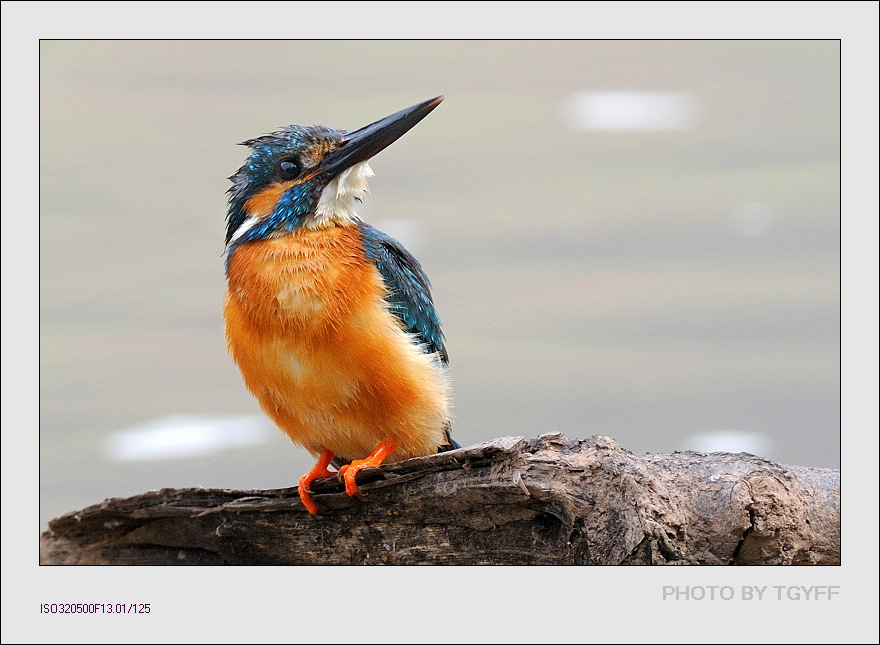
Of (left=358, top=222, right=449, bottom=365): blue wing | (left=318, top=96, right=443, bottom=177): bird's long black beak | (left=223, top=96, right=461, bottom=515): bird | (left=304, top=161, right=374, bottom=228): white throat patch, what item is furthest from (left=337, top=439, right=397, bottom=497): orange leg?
(left=318, top=96, right=443, bottom=177): bird's long black beak

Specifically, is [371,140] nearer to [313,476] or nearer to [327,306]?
[327,306]

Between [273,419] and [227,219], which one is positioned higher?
[227,219]

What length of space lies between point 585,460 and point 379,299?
3.37ft

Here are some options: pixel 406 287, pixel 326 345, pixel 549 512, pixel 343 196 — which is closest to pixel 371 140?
pixel 343 196

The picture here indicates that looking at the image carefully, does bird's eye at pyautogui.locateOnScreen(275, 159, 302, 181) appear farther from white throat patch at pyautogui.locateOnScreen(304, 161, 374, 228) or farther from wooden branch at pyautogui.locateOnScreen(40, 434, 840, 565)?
wooden branch at pyautogui.locateOnScreen(40, 434, 840, 565)

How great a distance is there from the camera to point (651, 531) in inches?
126

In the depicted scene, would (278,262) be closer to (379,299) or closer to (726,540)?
(379,299)

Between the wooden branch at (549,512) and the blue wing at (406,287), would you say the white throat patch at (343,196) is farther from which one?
→ the wooden branch at (549,512)

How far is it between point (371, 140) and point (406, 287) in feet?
2.05

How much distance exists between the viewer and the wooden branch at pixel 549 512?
329cm

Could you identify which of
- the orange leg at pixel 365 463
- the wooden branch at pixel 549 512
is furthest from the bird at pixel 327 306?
the wooden branch at pixel 549 512

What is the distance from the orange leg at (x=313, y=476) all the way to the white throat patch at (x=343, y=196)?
1.01m

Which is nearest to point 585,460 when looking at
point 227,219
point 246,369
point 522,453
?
point 522,453

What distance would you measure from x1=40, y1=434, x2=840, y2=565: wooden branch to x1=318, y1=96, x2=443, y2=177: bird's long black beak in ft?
3.98
